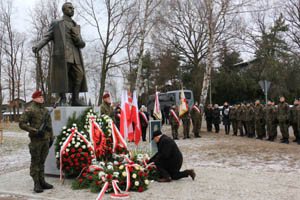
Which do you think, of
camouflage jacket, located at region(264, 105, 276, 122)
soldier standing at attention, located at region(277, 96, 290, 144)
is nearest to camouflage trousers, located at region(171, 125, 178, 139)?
camouflage jacket, located at region(264, 105, 276, 122)

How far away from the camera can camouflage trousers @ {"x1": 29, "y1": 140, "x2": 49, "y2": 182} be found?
6.00m

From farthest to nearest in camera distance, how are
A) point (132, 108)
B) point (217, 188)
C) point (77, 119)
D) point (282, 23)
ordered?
point (282, 23) → point (132, 108) → point (77, 119) → point (217, 188)

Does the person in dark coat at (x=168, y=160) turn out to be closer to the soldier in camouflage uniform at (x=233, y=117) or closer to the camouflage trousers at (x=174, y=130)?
the camouflage trousers at (x=174, y=130)

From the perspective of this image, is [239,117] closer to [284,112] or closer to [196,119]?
[196,119]

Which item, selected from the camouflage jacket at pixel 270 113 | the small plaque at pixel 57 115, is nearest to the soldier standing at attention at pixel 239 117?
the camouflage jacket at pixel 270 113

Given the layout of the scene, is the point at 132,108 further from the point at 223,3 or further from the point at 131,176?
the point at 223,3

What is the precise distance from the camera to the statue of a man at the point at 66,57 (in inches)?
289

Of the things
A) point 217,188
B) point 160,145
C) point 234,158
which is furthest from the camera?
point 234,158

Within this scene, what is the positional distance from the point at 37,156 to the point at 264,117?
11.6m

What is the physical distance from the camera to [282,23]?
124ft

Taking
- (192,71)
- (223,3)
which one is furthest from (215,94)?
(223,3)

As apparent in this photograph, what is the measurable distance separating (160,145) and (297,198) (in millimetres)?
2929

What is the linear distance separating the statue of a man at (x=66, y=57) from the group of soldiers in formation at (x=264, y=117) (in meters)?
9.30

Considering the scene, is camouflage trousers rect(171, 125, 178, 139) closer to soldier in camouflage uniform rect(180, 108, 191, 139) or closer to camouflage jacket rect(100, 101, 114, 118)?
soldier in camouflage uniform rect(180, 108, 191, 139)
